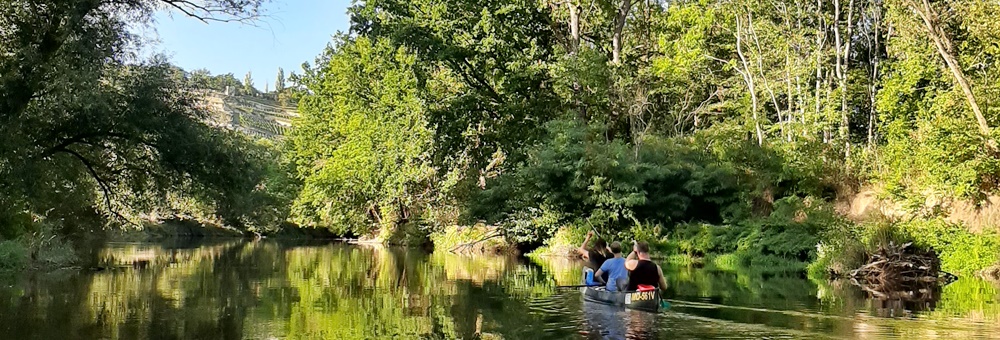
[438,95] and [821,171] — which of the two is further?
[438,95]

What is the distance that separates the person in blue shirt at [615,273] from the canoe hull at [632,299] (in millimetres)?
193

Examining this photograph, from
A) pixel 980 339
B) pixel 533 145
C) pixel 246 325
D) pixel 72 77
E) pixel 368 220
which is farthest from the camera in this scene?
pixel 368 220

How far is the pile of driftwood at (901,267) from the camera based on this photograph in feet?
73.3

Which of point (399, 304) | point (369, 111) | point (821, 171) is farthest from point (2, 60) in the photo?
point (369, 111)

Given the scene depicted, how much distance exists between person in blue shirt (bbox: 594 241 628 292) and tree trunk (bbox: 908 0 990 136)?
14.0 m

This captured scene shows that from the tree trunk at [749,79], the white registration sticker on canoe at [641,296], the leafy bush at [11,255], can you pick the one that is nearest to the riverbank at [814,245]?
the tree trunk at [749,79]

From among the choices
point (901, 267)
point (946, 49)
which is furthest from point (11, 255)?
point (946, 49)

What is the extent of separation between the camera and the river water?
40.8 feet

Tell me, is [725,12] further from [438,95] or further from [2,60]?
[2,60]

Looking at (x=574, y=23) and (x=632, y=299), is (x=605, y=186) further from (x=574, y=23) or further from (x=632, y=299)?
(x=632, y=299)

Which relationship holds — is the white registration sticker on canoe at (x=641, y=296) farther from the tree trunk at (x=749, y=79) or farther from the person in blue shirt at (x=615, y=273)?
the tree trunk at (x=749, y=79)

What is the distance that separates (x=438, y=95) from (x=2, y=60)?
2175 centimetres

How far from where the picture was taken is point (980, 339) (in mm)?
11477

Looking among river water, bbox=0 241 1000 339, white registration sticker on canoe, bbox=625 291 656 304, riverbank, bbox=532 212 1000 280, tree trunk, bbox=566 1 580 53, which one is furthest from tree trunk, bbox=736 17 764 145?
white registration sticker on canoe, bbox=625 291 656 304
